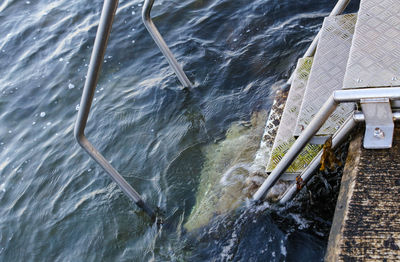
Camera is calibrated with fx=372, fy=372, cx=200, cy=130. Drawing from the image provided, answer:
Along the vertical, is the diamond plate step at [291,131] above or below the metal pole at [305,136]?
below

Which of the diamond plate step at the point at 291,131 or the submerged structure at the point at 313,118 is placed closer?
the submerged structure at the point at 313,118

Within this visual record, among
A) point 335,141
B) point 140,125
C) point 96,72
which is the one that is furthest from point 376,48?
point 140,125

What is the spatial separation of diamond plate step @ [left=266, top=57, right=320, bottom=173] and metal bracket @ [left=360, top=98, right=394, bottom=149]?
912 mm

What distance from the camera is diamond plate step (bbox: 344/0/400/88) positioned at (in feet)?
8.23

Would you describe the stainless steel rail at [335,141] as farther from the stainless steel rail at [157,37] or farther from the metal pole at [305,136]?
the stainless steel rail at [157,37]

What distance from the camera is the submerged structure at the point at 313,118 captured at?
7.74ft

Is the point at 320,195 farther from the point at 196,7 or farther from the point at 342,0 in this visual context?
the point at 196,7

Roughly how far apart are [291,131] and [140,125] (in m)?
2.59

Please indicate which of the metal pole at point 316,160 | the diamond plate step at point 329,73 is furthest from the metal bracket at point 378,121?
the diamond plate step at point 329,73

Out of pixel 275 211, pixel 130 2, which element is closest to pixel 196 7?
pixel 130 2

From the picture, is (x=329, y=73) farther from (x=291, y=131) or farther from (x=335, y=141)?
(x=335, y=141)

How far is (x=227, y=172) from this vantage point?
4.27 metres

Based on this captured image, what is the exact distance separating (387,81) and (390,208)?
844 mm

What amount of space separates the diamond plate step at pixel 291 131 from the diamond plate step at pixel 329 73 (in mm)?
369
